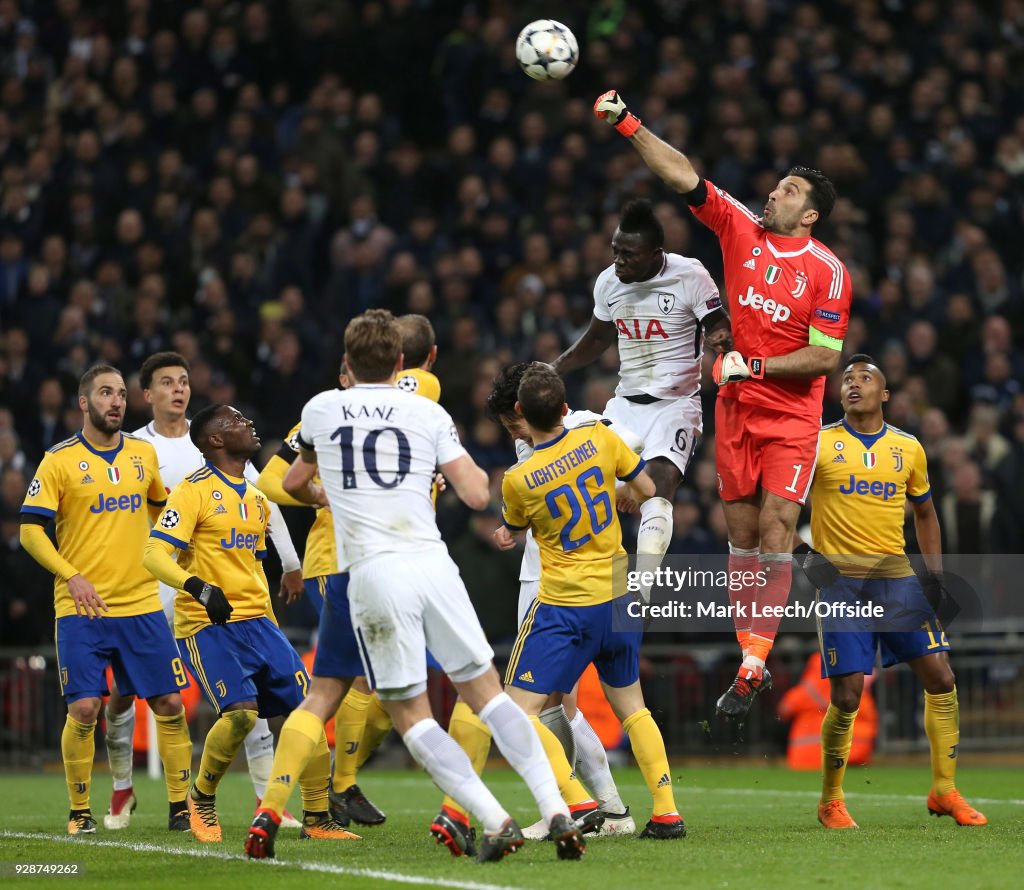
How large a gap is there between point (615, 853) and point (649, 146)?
3.96 metres

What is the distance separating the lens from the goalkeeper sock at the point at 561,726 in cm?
970

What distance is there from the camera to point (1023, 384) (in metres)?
18.3

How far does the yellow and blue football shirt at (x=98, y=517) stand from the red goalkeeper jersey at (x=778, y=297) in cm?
383

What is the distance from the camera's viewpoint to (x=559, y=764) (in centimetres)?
878

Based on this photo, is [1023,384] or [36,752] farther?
[1023,384]

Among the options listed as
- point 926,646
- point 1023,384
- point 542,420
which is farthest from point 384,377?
point 1023,384

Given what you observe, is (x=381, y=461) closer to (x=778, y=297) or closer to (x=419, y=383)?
(x=419, y=383)

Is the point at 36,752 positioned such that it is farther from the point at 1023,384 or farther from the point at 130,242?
the point at 1023,384

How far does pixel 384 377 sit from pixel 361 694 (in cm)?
326

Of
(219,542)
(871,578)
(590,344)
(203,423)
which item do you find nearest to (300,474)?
(219,542)

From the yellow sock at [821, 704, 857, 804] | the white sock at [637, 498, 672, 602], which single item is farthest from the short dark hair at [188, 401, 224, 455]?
the yellow sock at [821, 704, 857, 804]

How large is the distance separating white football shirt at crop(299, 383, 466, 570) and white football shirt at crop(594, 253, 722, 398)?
312cm

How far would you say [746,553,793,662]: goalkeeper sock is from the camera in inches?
381

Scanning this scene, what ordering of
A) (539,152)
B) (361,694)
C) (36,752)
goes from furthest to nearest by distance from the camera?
(539,152), (36,752), (361,694)
